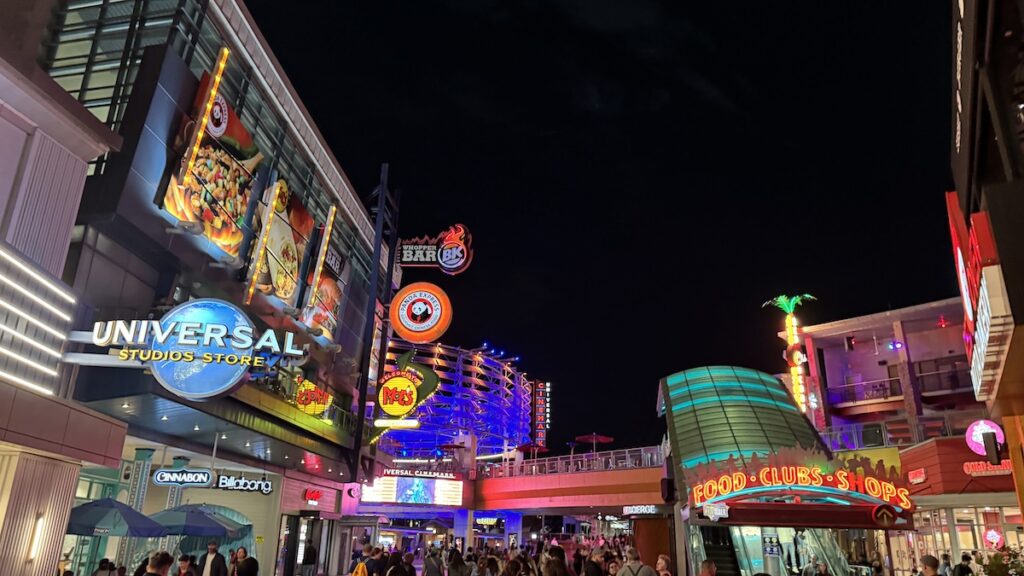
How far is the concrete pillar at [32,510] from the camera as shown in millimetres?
8031

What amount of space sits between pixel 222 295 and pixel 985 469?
888 inches

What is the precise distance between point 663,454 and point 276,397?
17.5m

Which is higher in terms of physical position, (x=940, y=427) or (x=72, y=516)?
(x=940, y=427)

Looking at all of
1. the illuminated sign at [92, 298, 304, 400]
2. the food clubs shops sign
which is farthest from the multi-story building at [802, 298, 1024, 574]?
the illuminated sign at [92, 298, 304, 400]

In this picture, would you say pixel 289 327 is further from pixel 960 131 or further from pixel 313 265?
pixel 960 131

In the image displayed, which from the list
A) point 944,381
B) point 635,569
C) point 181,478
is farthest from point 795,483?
point 944,381

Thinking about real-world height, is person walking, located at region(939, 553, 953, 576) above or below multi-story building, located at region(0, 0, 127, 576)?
below

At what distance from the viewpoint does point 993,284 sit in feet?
22.0

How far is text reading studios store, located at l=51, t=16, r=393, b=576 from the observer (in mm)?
13570

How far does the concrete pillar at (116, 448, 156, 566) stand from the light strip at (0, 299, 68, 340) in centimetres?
1004

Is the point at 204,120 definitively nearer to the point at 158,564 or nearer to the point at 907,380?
the point at 158,564

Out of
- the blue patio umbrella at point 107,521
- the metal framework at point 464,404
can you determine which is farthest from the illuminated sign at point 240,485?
the metal framework at point 464,404

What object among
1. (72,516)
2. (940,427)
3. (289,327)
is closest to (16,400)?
(72,516)

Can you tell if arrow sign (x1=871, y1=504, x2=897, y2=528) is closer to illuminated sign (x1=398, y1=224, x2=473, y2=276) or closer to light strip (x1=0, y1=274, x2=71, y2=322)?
light strip (x1=0, y1=274, x2=71, y2=322)
